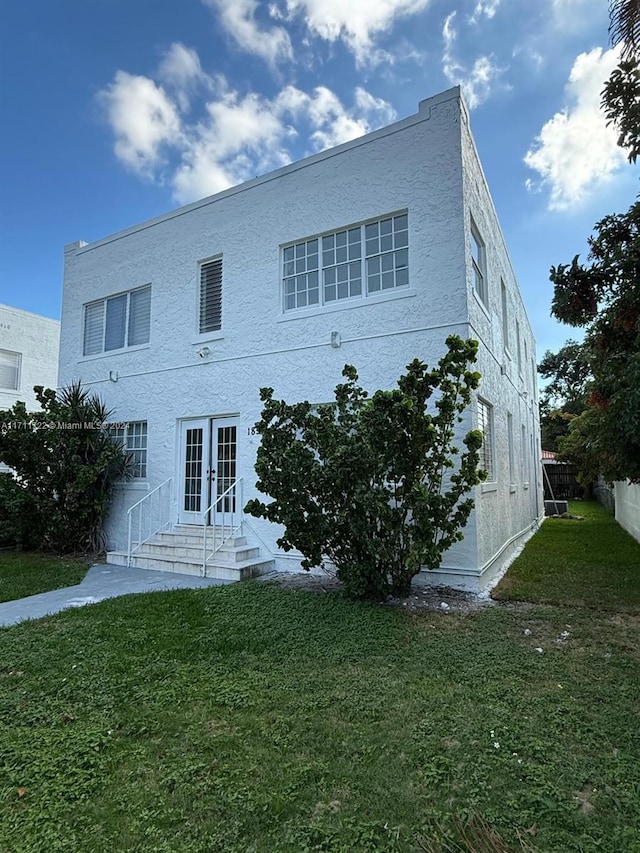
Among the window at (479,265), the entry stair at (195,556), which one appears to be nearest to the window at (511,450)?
the window at (479,265)

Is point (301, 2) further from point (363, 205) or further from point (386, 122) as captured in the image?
point (363, 205)

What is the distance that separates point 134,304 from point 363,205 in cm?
607

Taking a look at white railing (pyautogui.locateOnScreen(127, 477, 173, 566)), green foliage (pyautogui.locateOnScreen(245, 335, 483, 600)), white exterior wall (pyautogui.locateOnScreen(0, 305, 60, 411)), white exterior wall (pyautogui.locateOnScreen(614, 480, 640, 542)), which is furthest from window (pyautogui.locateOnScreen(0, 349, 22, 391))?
white exterior wall (pyautogui.locateOnScreen(614, 480, 640, 542))

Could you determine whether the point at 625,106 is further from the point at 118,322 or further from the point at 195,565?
the point at 118,322

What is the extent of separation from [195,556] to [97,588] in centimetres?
180

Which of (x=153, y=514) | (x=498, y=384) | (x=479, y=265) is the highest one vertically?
(x=479, y=265)

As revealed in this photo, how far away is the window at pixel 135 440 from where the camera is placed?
1109cm

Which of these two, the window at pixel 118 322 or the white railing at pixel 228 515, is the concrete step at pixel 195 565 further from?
the window at pixel 118 322

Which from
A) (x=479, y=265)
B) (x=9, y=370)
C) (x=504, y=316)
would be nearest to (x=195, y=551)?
(x=479, y=265)

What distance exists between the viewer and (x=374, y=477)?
21.1 ft

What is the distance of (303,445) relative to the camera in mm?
6680

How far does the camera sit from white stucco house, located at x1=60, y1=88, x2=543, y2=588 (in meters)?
8.01

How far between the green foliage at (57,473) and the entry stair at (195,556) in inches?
56.8

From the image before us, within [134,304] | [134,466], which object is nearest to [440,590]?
[134,466]
